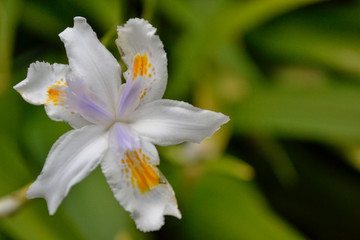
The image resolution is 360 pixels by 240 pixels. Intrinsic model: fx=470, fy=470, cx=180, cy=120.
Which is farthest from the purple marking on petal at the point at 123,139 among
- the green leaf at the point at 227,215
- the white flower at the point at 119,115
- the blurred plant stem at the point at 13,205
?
the green leaf at the point at 227,215

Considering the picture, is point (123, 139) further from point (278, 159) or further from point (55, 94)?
point (278, 159)

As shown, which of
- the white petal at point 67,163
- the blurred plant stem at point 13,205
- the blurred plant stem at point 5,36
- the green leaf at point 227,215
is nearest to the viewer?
the white petal at point 67,163

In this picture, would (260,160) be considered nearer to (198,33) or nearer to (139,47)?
(198,33)

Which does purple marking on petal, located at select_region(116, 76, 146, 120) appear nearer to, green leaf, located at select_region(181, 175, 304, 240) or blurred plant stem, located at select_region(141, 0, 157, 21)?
blurred plant stem, located at select_region(141, 0, 157, 21)

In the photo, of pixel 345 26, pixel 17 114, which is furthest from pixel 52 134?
pixel 345 26

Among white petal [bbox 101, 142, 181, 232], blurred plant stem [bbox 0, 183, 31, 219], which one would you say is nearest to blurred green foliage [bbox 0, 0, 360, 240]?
blurred plant stem [bbox 0, 183, 31, 219]

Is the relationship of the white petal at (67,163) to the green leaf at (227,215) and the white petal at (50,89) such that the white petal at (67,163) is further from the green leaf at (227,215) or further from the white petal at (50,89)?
the green leaf at (227,215)
